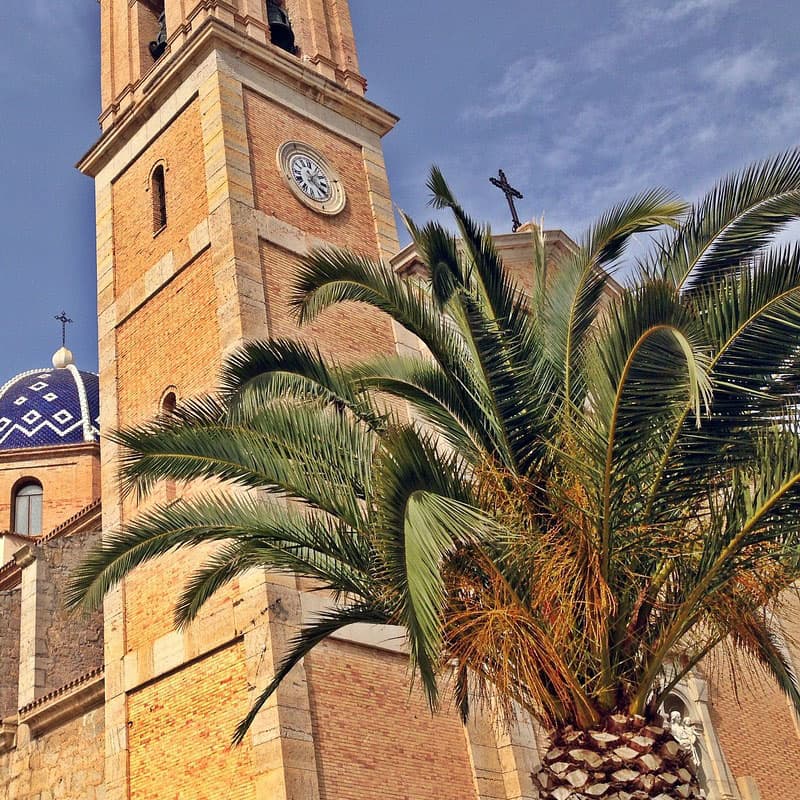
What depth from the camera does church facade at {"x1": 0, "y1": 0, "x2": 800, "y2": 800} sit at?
11.2 metres

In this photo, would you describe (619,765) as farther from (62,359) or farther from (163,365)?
(62,359)

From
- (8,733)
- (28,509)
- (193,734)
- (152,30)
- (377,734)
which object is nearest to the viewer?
(377,734)

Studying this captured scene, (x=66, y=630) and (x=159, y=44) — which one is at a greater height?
(x=159, y=44)

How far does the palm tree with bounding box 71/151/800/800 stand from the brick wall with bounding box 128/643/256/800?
3243 millimetres

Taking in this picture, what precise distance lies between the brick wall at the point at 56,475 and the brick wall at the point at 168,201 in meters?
9.97

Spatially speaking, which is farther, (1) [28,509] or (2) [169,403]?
(1) [28,509]

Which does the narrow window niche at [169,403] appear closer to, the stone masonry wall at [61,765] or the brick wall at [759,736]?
the stone masonry wall at [61,765]

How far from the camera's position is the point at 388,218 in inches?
651

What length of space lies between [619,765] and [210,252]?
30.2 ft

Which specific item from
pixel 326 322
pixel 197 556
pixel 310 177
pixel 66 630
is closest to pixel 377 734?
pixel 197 556

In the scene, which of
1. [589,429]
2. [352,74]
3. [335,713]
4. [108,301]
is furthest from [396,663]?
[352,74]

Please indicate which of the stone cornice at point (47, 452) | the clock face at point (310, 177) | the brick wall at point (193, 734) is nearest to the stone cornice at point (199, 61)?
the clock face at point (310, 177)

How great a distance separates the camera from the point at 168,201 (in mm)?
15453

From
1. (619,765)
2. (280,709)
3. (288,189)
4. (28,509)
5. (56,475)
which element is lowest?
(619,765)
